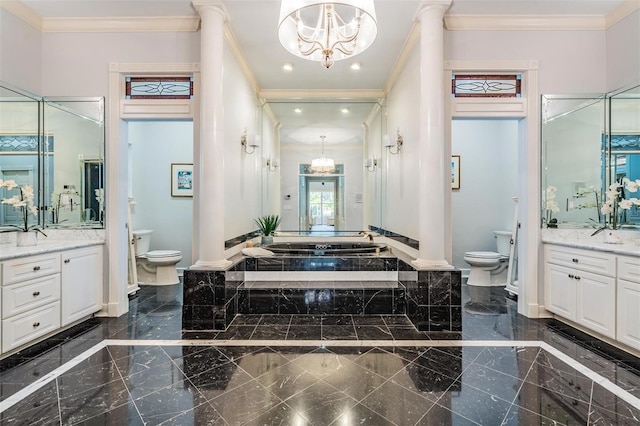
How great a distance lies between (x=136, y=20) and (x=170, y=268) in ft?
9.96

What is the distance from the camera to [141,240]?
456 cm

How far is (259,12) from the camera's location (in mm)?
2891

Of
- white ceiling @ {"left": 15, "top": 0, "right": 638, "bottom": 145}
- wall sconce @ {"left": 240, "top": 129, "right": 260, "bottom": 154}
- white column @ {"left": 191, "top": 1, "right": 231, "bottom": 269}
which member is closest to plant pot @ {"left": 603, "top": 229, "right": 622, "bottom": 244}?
white ceiling @ {"left": 15, "top": 0, "right": 638, "bottom": 145}

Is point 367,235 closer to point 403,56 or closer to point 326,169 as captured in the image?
point 326,169

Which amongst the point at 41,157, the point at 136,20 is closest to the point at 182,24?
the point at 136,20

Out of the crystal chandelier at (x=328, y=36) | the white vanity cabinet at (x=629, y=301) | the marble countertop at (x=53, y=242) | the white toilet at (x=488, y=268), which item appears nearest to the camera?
the crystal chandelier at (x=328, y=36)

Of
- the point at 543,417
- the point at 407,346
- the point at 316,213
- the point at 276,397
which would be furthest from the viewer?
the point at 316,213

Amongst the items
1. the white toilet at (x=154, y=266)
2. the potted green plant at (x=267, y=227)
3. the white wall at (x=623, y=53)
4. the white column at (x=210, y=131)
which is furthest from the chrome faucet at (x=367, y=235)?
the white wall at (x=623, y=53)

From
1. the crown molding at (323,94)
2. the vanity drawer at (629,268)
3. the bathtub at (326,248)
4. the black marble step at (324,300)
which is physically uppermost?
the crown molding at (323,94)

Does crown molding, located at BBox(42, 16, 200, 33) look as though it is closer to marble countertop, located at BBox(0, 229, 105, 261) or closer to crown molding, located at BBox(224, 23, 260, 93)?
crown molding, located at BBox(224, 23, 260, 93)

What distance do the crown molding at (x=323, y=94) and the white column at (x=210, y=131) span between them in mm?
1837

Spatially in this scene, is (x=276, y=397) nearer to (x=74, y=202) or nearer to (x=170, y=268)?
(x=74, y=202)

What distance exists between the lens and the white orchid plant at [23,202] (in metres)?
2.71

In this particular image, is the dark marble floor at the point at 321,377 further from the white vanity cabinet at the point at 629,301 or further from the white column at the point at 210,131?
the white column at the point at 210,131
